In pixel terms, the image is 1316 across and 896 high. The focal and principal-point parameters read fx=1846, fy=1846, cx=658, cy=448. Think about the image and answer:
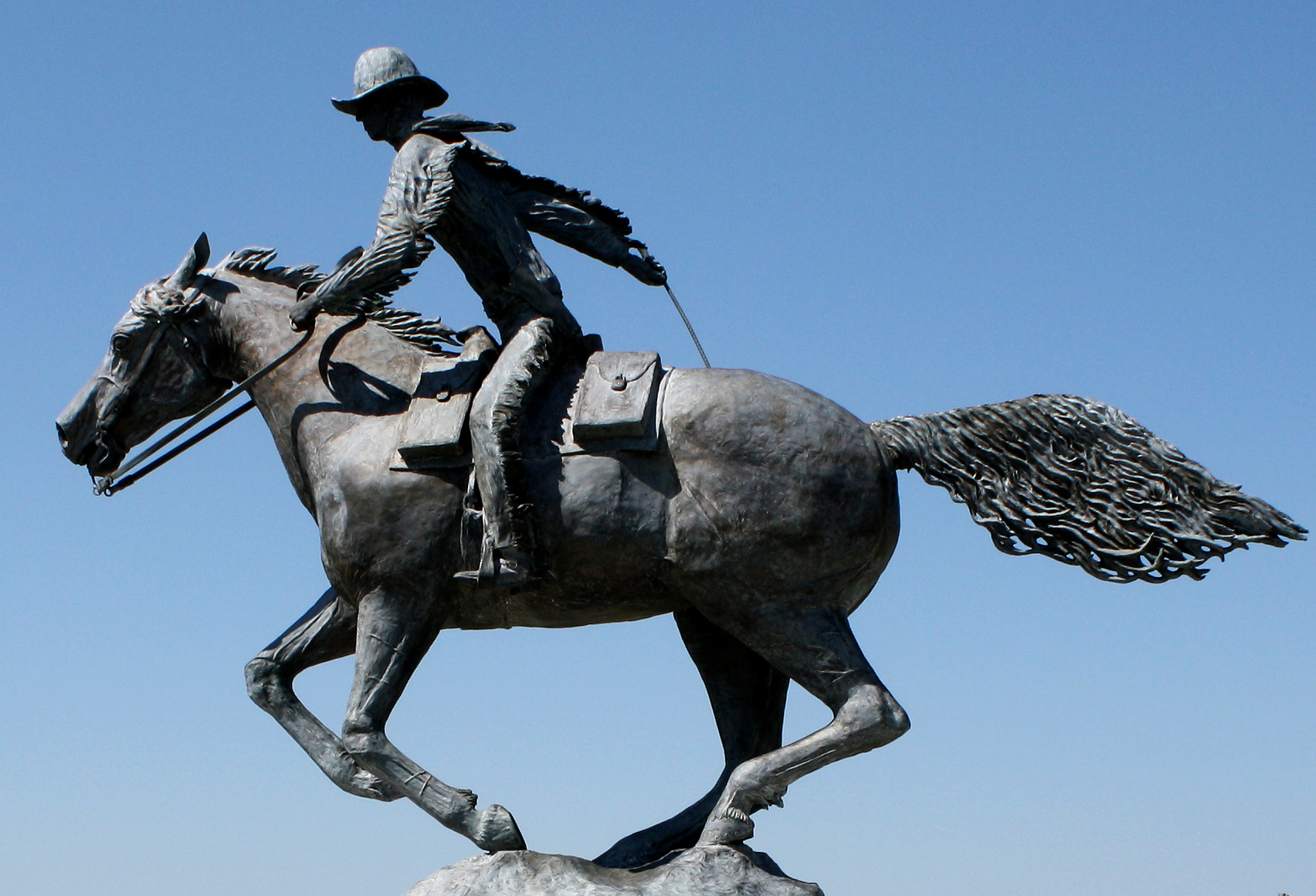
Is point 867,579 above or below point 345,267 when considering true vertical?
below

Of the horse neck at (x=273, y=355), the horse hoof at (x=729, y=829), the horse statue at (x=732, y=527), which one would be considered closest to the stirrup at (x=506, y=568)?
the horse statue at (x=732, y=527)

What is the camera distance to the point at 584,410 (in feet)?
26.3

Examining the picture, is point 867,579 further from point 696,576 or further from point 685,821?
point 685,821

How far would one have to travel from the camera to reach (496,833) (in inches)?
312

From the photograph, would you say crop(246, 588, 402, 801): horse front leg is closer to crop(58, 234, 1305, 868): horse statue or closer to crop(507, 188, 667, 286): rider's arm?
crop(58, 234, 1305, 868): horse statue

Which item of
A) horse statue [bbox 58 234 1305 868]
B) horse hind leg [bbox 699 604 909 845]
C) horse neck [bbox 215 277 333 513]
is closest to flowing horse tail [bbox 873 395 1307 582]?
horse statue [bbox 58 234 1305 868]

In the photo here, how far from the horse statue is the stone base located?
11 centimetres

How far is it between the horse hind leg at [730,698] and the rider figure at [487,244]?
1.14 m

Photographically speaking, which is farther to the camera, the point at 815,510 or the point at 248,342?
the point at 248,342

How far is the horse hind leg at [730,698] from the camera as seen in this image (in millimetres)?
8477

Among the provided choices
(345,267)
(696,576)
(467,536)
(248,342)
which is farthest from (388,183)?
(696,576)

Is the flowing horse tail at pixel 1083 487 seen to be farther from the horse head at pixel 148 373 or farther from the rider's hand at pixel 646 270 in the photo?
the horse head at pixel 148 373

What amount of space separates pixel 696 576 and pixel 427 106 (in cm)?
264

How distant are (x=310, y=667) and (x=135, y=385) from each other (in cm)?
159
